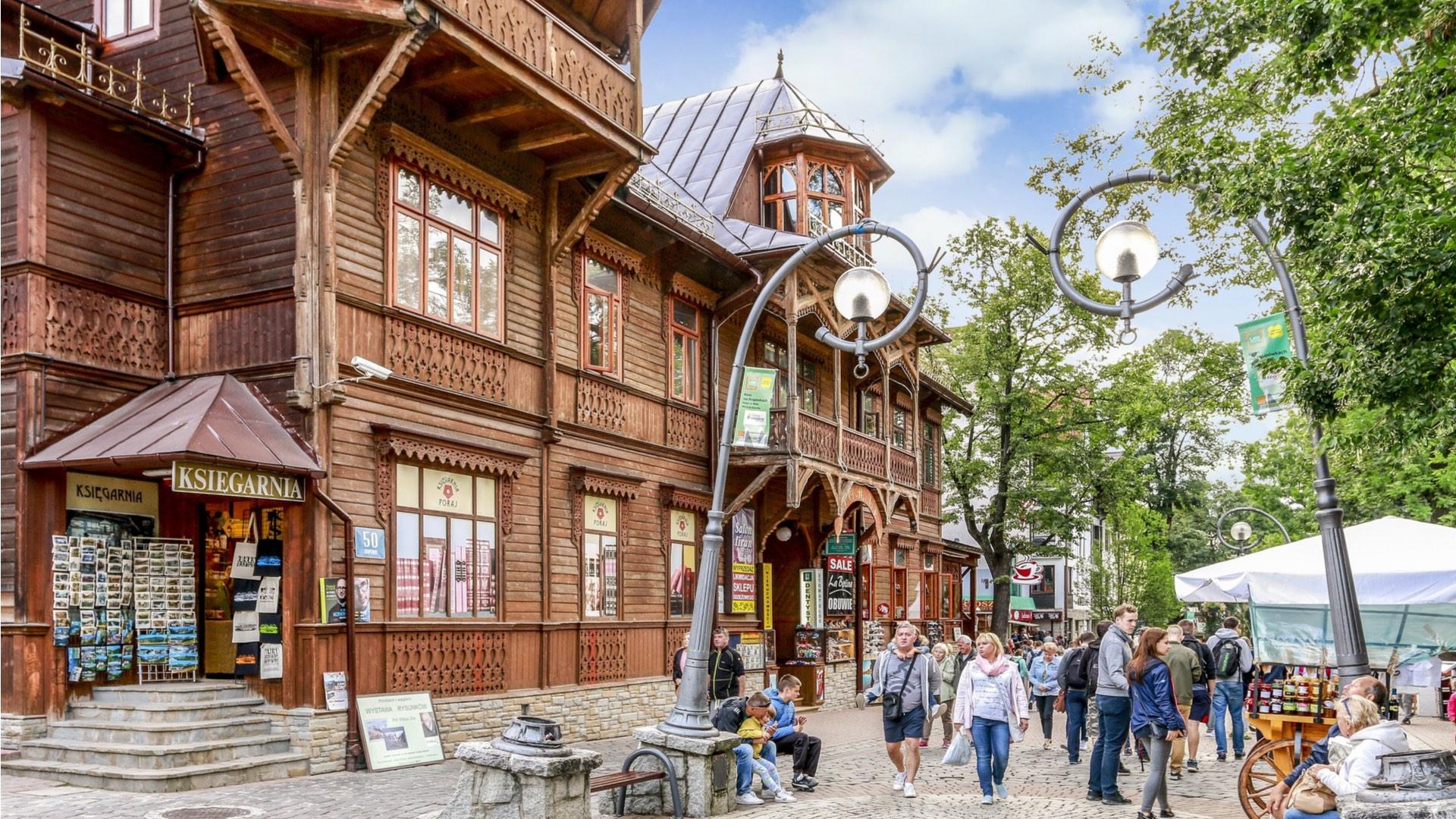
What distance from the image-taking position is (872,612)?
3109 centimetres

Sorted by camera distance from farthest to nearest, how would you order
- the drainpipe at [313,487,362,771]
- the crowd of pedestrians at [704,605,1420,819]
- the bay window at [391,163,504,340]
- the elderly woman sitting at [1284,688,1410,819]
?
the bay window at [391,163,504,340], the drainpipe at [313,487,362,771], the crowd of pedestrians at [704,605,1420,819], the elderly woman sitting at [1284,688,1410,819]

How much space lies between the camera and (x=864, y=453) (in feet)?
86.6

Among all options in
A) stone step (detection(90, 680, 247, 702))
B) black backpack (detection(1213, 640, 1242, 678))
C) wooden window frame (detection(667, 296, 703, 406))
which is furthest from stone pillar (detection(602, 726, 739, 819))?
wooden window frame (detection(667, 296, 703, 406))

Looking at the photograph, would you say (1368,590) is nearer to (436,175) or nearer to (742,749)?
(742,749)

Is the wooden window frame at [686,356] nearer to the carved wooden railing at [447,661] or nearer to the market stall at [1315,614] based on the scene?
the carved wooden railing at [447,661]

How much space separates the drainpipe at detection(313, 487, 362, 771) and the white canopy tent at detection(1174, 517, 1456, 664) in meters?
9.93

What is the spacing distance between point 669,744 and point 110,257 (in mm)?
8525

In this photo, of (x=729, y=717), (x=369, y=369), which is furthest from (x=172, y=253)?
(x=729, y=717)

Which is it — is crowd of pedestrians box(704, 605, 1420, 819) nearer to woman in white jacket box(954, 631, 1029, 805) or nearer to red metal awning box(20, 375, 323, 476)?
woman in white jacket box(954, 631, 1029, 805)

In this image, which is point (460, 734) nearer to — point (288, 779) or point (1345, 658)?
point (288, 779)

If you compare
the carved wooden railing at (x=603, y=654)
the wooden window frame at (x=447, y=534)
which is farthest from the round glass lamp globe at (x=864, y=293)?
the carved wooden railing at (x=603, y=654)

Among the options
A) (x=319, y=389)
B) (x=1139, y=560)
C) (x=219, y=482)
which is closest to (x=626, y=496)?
(x=319, y=389)

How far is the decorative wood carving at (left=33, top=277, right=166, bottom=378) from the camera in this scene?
45.3 feet

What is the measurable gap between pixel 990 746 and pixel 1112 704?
4.28ft
